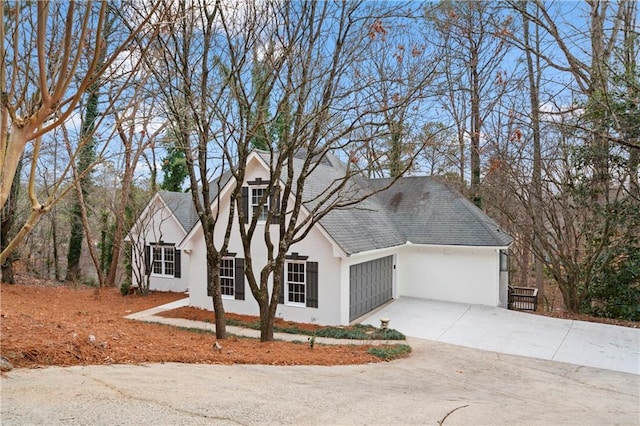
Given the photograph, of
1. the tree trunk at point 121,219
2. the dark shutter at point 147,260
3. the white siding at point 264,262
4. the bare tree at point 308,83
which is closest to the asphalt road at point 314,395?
the bare tree at point 308,83

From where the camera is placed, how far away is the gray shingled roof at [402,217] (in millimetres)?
14191

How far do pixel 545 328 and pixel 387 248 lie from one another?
18.0 feet

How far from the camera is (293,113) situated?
33.2 feet

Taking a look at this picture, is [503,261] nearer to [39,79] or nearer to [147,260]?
[147,260]

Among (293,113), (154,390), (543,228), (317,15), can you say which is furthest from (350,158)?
(543,228)

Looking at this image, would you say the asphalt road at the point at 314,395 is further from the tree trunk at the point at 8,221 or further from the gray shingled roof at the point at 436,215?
the tree trunk at the point at 8,221

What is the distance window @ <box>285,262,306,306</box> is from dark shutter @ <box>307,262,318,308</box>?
24 centimetres

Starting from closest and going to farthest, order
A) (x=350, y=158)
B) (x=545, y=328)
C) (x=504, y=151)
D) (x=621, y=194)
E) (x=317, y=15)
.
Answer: (x=317, y=15)
(x=350, y=158)
(x=545, y=328)
(x=621, y=194)
(x=504, y=151)

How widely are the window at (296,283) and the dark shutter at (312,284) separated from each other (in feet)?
0.80

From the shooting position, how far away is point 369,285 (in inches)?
572

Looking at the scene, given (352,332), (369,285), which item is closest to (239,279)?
(369,285)

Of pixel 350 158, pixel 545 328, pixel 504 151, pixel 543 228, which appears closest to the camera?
pixel 350 158

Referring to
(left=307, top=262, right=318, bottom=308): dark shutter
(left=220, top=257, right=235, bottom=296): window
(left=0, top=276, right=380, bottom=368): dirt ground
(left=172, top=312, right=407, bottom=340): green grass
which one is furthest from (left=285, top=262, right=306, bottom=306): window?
(left=0, top=276, right=380, bottom=368): dirt ground

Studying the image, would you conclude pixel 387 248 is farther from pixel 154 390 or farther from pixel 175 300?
pixel 154 390
